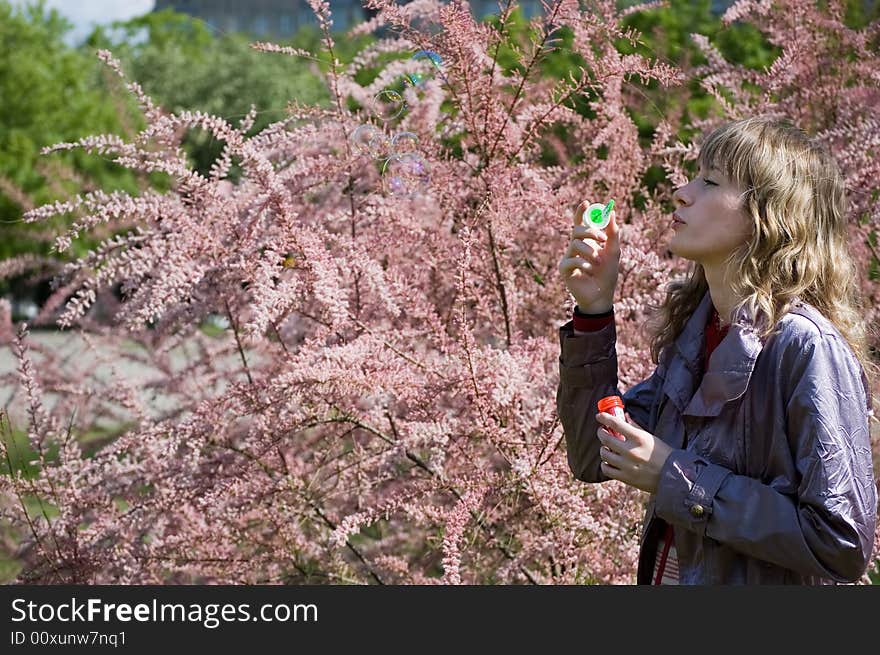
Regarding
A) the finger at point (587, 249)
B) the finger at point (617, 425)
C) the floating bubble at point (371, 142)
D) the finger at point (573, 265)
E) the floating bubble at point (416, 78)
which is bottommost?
the finger at point (617, 425)

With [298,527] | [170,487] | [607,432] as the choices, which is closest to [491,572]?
[298,527]

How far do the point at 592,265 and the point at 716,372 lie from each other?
334mm

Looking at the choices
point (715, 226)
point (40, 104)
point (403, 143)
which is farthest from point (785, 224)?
point (40, 104)

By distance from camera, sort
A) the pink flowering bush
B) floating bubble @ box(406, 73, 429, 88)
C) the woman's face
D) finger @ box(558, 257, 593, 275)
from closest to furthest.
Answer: the woman's face < finger @ box(558, 257, 593, 275) < the pink flowering bush < floating bubble @ box(406, 73, 429, 88)

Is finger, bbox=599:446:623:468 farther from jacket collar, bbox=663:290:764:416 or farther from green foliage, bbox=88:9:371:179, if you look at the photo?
green foliage, bbox=88:9:371:179

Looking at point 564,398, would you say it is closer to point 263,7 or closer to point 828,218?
point 828,218

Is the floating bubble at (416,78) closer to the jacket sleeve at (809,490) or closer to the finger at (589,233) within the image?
the finger at (589,233)

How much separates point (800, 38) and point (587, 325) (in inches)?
86.2

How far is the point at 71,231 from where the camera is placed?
2961mm

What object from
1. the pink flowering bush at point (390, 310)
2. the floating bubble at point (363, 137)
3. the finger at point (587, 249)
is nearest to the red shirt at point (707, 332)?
the finger at point (587, 249)

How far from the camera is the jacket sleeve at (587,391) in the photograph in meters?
1.99

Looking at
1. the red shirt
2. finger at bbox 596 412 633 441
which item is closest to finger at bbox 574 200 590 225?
the red shirt

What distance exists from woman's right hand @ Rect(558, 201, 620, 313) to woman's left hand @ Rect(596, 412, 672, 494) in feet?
0.97

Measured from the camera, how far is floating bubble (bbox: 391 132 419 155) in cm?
319
